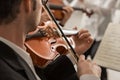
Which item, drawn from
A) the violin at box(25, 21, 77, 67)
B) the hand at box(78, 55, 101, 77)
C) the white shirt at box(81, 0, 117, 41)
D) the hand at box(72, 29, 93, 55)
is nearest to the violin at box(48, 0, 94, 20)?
the white shirt at box(81, 0, 117, 41)

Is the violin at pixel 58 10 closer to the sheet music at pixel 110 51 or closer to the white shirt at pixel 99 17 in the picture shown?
the white shirt at pixel 99 17

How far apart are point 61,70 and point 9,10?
444mm

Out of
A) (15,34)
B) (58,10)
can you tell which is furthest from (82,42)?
(58,10)

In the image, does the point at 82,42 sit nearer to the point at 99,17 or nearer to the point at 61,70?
the point at 61,70

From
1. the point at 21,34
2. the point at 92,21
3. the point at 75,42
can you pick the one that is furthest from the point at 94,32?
the point at 21,34

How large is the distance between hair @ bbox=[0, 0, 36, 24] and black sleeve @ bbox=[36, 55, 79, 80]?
1.32 feet

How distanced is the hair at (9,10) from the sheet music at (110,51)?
0.45 m

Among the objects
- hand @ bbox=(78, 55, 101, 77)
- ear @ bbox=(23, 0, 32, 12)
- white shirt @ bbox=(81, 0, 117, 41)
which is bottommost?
white shirt @ bbox=(81, 0, 117, 41)

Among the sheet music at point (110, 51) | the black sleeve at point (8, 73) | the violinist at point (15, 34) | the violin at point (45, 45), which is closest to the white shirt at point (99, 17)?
the violin at point (45, 45)

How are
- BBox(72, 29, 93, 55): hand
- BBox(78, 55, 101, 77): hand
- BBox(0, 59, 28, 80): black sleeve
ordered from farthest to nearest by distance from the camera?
BBox(72, 29, 93, 55): hand → BBox(78, 55, 101, 77): hand → BBox(0, 59, 28, 80): black sleeve

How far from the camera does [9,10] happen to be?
0.76 metres

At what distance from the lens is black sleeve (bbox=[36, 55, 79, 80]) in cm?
112

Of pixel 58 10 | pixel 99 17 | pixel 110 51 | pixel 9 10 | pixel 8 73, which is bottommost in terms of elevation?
pixel 99 17

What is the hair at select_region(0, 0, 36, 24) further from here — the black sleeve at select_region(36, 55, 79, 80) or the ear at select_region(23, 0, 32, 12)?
the black sleeve at select_region(36, 55, 79, 80)
